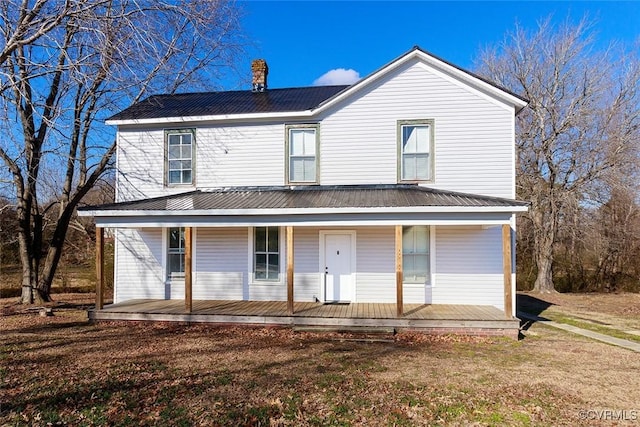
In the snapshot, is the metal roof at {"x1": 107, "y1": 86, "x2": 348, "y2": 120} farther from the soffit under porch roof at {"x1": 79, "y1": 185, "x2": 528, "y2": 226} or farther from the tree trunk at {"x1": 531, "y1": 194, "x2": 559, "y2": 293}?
the tree trunk at {"x1": 531, "y1": 194, "x2": 559, "y2": 293}

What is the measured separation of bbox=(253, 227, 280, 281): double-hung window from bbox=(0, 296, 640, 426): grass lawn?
91.9 inches

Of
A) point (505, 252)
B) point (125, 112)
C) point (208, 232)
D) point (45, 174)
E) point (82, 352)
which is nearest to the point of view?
point (82, 352)

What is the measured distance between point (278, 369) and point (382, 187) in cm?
603

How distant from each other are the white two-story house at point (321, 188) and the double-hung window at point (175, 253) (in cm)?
3

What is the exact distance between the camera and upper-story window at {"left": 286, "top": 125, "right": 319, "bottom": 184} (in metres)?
11.2

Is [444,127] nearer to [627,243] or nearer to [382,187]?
[382,187]

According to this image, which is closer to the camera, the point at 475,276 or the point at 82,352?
the point at 82,352

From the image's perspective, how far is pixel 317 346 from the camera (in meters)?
7.91

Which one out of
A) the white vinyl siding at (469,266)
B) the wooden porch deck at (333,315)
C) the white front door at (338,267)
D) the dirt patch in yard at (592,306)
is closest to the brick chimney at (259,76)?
the white front door at (338,267)

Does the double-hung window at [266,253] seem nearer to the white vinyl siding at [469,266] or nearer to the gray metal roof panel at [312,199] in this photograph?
the gray metal roof panel at [312,199]

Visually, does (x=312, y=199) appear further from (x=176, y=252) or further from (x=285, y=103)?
(x=176, y=252)

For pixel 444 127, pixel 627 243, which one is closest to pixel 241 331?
pixel 444 127

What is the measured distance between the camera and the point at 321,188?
10969mm

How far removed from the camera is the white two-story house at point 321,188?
1012 cm
